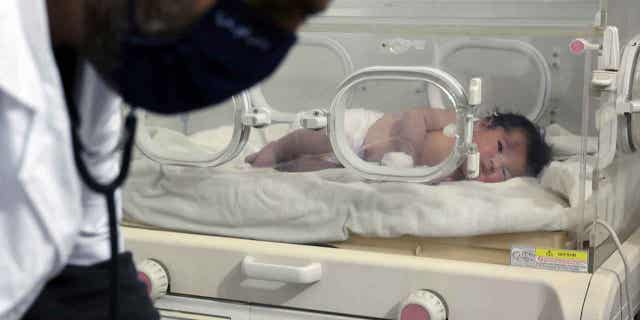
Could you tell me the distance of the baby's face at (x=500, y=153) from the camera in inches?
48.8

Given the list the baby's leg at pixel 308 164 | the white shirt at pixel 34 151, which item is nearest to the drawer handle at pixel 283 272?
the baby's leg at pixel 308 164

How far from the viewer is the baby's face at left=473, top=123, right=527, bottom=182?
48.8 inches

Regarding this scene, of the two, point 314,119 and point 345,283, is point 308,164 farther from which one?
point 345,283

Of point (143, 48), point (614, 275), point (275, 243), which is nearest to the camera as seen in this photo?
point (143, 48)

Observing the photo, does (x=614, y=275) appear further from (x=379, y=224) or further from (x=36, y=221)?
(x=36, y=221)

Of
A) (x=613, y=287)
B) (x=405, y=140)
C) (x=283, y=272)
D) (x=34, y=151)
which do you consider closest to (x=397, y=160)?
(x=405, y=140)

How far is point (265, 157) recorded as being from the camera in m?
1.38

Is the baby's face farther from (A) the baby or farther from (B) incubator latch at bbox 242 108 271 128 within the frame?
(B) incubator latch at bbox 242 108 271 128

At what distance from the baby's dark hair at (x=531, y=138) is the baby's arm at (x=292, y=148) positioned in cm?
25

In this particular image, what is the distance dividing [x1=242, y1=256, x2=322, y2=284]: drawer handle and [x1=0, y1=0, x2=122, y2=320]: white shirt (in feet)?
2.16

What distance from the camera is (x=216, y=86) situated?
0.54 metres

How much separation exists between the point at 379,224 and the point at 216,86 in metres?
0.77

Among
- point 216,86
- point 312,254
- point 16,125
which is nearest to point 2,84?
point 16,125

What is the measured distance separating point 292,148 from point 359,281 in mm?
240
